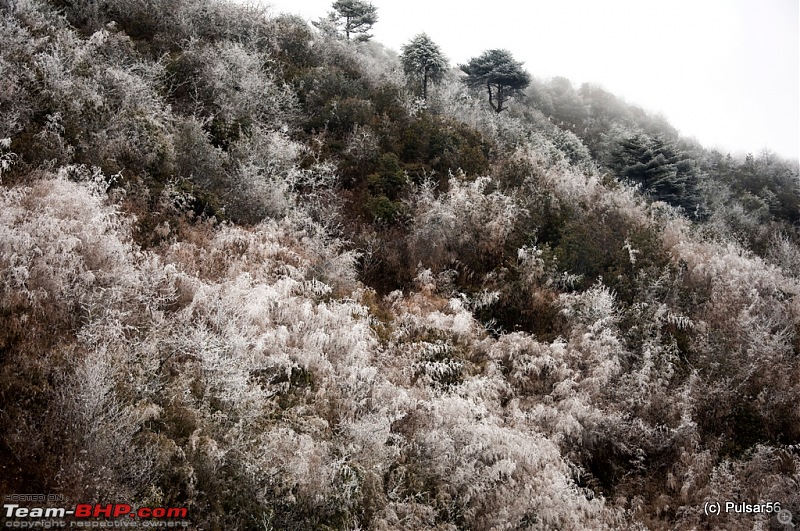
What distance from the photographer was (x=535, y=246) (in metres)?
11.0

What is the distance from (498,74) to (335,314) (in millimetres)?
20708

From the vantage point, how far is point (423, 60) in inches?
769

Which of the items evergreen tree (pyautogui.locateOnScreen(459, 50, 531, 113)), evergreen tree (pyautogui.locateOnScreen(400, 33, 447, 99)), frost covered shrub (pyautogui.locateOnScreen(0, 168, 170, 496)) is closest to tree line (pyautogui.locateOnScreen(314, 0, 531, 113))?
evergreen tree (pyautogui.locateOnScreen(459, 50, 531, 113))

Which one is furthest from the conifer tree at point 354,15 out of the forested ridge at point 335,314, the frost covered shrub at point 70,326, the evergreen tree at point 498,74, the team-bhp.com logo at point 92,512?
the team-bhp.com logo at point 92,512

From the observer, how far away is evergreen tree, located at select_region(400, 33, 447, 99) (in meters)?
19.5

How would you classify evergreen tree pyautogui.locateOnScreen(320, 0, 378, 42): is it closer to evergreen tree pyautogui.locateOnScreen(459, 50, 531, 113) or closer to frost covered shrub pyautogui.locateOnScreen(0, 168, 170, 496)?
evergreen tree pyautogui.locateOnScreen(459, 50, 531, 113)

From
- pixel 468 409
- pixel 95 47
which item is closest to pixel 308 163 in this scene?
pixel 95 47

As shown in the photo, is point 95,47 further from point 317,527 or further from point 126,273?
point 317,527

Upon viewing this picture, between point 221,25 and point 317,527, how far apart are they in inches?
613

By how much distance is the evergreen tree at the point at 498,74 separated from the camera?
80.8 ft

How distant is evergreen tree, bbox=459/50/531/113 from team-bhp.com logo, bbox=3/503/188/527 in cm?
2327

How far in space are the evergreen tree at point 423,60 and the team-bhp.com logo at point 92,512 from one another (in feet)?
57.8

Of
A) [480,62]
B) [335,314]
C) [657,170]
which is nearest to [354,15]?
[480,62]

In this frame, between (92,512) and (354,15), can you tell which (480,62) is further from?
(92,512)
